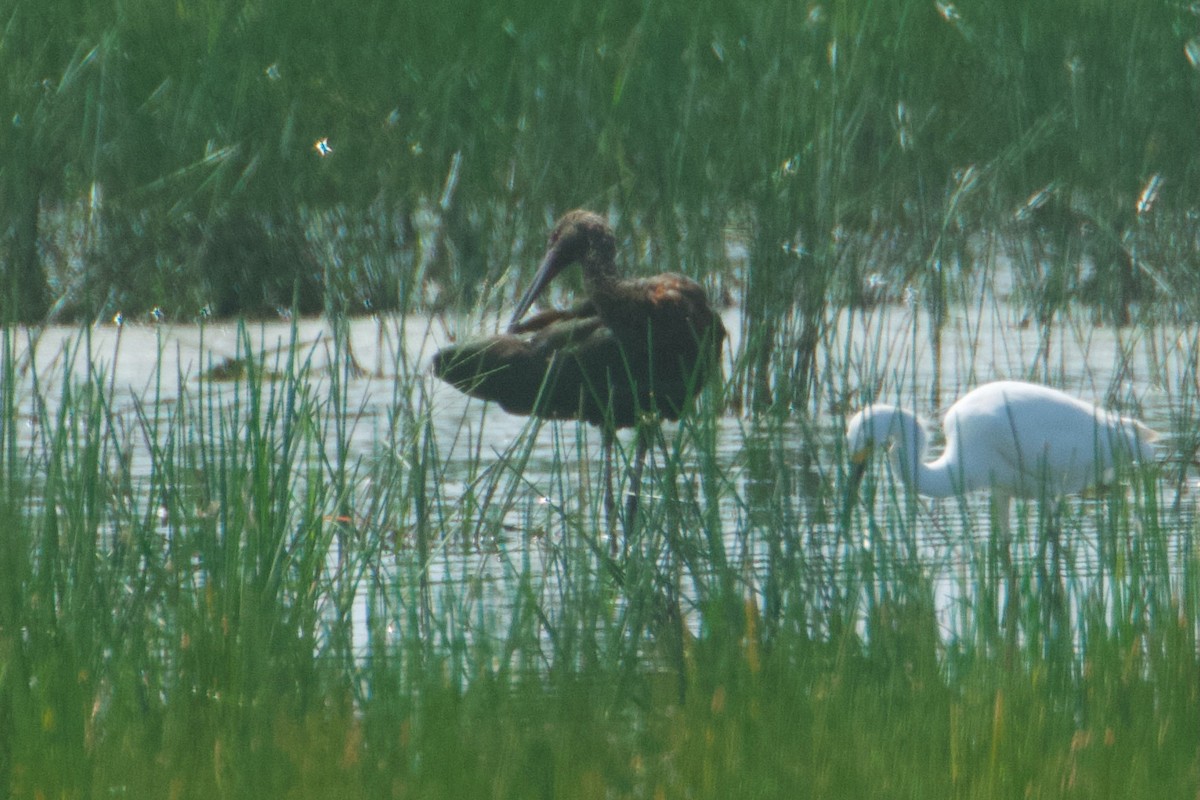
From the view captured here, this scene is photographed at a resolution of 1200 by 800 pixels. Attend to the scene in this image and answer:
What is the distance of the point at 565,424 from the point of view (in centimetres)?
540

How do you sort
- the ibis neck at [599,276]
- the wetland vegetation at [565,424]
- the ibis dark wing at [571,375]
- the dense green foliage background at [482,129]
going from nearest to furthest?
the wetland vegetation at [565,424] → the ibis dark wing at [571,375] → the ibis neck at [599,276] → the dense green foliage background at [482,129]

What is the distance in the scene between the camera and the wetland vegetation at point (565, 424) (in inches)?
85.4

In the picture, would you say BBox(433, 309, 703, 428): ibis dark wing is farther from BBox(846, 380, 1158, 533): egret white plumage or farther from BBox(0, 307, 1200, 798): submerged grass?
BBox(0, 307, 1200, 798): submerged grass

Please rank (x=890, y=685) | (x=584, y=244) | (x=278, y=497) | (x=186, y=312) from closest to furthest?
(x=890, y=685) → (x=278, y=497) → (x=584, y=244) → (x=186, y=312)

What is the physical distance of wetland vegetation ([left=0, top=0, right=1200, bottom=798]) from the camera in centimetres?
217

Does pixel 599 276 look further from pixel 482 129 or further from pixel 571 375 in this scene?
pixel 482 129

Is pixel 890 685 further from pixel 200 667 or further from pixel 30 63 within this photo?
pixel 30 63

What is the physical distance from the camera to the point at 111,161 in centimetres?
627

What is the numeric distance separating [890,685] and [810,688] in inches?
4.0

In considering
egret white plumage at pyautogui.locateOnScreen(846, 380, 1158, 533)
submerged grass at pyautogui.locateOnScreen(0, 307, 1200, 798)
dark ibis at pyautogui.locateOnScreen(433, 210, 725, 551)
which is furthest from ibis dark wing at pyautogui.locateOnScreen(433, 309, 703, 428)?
submerged grass at pyautogui.locateOnScreen(0, 307, 1200, 798)

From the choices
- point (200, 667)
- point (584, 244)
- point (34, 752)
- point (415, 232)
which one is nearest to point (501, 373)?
point (584, 244)

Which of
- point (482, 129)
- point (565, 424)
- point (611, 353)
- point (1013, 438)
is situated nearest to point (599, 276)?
point (611, 353)

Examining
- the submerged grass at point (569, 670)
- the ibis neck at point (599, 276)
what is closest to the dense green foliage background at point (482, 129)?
the ibis neck at point (599, 276)

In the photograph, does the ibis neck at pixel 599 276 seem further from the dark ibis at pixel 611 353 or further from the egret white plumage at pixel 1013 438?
the egret white plumage at pixel 1013 438
